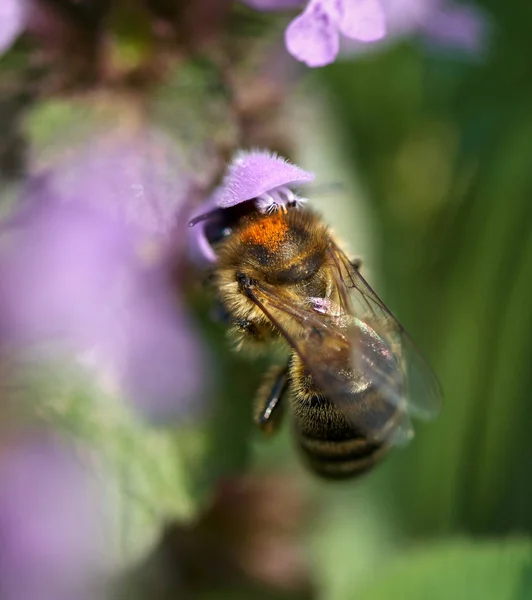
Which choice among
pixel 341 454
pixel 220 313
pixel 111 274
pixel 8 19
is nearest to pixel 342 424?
pixel 341 454

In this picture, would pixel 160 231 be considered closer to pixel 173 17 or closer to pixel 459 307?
pixel 173 17

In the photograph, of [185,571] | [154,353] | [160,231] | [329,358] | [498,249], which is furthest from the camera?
[498,249]

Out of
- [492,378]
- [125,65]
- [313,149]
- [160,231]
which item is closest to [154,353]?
[160,231]

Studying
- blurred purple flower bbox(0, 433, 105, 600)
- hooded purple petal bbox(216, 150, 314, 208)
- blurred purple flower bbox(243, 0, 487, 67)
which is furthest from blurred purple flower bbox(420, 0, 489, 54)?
blurred purple flower bbox(0, 433, 105, 600)

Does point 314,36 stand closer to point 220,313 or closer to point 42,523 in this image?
point 220,313

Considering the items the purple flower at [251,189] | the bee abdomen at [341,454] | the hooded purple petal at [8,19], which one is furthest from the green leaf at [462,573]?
the hooded purple petal at [8,19]
